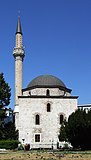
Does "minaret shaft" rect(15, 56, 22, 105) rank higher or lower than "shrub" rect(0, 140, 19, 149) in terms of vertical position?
higher

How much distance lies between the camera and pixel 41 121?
148 ft

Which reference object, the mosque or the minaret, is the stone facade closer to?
the mosque

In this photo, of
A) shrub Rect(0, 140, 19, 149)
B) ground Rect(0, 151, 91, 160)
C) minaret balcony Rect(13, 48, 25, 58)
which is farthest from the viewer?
minaret balcony Rect(13, 48, 25, 58)

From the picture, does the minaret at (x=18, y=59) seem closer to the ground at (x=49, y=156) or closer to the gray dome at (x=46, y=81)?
the gray dome at (x=46, y=81)

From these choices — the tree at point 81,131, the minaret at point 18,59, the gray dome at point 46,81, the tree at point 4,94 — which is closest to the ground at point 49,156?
the tree at point 81,131

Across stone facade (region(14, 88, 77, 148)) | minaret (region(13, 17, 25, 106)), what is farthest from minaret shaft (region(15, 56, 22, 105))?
stone facade (region(14, 88, 77, 148))

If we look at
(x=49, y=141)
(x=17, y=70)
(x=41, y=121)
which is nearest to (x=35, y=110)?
(x=41, y=121)

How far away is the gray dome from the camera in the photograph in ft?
166

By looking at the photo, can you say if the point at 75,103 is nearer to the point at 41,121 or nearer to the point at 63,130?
the point at 41,121

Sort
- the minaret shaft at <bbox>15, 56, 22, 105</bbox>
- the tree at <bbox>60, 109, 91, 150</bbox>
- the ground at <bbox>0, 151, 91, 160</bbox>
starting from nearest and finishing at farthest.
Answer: the ground at <bbox>0, 151, 91, 160</bbox>, the tree at <bbox>60, 109, 91, 150</bbox>, the minaret shaft at <bbox>15, 56, 22, 105</bbox>

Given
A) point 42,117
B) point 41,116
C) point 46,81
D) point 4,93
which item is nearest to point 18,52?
point 46,81

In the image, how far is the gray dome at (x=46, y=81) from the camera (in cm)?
5069

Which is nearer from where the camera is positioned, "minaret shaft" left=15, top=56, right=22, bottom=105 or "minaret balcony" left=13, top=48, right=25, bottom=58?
"minaret shaft" left=15, top=56, right=22, bottom=105

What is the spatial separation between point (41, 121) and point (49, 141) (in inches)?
120
